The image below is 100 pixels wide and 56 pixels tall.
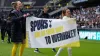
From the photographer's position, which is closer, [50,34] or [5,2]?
[50,34]

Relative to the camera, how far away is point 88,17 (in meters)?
35.3

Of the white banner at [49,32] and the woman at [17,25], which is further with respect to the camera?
the white banner at [49,32]

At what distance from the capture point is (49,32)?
11.0 metres

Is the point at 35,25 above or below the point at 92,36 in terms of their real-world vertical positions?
above

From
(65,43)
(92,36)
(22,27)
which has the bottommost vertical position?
(92,36)

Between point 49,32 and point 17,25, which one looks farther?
point 49,32

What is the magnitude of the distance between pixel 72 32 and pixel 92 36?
1410 cm

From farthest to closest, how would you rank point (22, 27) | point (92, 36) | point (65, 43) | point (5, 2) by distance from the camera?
point (5, 2), point (92, 36), point (65, 43), point (22, 27)

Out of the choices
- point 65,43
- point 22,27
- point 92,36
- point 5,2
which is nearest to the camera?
point 22,27

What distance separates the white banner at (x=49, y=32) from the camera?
34.9 feet

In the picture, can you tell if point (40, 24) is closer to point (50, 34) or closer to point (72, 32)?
point (50, 34)

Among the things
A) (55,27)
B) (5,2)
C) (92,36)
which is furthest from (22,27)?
(5,2)

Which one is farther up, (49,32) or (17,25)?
(17,25)

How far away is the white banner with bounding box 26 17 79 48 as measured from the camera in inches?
419
